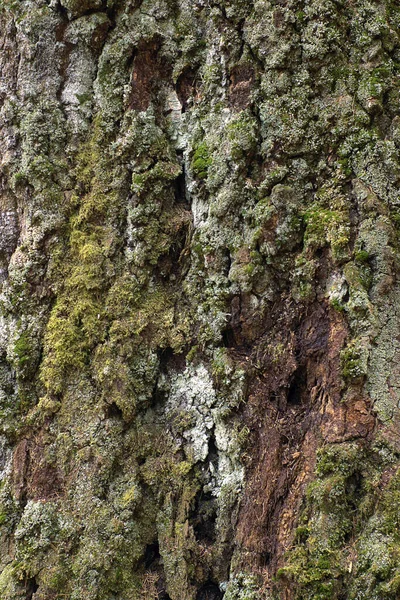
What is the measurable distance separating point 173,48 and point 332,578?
9.91ft

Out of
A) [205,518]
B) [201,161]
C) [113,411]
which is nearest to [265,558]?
[205,518]

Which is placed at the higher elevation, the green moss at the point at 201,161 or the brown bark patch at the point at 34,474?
the green moss at the point at 201,161

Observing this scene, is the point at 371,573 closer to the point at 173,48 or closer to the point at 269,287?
the point at 269,287

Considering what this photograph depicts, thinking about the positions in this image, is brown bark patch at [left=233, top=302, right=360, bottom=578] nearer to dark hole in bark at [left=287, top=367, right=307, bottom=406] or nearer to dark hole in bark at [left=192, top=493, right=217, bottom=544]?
dark hole in bark at [left=287, top=367, right=307, bottom=406]

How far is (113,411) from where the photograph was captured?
122 inches

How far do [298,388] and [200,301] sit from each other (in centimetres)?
74

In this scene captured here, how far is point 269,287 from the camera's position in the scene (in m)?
2.92

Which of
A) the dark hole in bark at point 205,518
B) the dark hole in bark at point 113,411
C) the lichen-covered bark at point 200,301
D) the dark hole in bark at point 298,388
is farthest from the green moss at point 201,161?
the dark hole in bark at point 205,518

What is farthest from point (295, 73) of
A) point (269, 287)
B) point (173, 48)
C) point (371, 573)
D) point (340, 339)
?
point (371, 573)

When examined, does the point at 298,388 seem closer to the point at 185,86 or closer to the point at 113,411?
the point at 113,411

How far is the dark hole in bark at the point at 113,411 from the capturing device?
3.08 metres

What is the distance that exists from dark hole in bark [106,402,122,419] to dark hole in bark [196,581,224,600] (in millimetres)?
991

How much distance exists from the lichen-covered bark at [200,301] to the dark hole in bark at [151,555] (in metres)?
0.05

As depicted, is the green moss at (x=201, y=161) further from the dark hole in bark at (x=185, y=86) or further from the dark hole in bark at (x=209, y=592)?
the dark hole in bark at (x=209, y=592)
